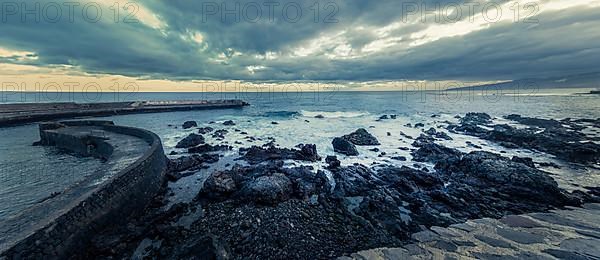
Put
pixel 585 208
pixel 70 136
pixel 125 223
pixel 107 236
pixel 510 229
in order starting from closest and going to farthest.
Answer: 1. pixel 107 236
2. pixel 510 229
3. pixel 125 223
4. pixel 585 208
5. pixel 70 136

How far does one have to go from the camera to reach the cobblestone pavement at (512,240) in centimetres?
750

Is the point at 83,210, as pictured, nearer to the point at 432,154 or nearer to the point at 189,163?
the point at 189,163

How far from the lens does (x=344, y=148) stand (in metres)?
21.4

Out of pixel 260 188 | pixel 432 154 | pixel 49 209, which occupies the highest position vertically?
pixel 432 154

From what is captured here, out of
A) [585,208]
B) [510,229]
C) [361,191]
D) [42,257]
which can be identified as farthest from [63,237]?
[585,208]

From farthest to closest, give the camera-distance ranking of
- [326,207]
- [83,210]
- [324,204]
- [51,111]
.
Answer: [51,111] → [324,204] → [326,207] → [83,210]

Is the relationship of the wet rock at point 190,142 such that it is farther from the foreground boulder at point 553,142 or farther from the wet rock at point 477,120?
the wet rock at point 477,120

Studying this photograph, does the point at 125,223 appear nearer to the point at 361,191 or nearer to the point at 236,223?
the point at 236,223

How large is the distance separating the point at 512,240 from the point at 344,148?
45.4 feet

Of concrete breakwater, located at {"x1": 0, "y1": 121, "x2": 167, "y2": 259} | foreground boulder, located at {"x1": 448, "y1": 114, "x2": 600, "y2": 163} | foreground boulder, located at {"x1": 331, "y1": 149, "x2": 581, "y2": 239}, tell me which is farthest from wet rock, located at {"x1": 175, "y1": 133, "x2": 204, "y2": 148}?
foreground boulder, located at {"x1": 448, "y1": 114, "x2": 600, "y2": 163}

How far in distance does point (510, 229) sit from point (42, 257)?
16.1m

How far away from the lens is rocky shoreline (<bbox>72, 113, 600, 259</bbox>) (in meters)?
7.96

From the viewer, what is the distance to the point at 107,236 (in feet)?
27.5

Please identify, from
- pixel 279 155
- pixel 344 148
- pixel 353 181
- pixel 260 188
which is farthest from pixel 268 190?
pixel 344 148
